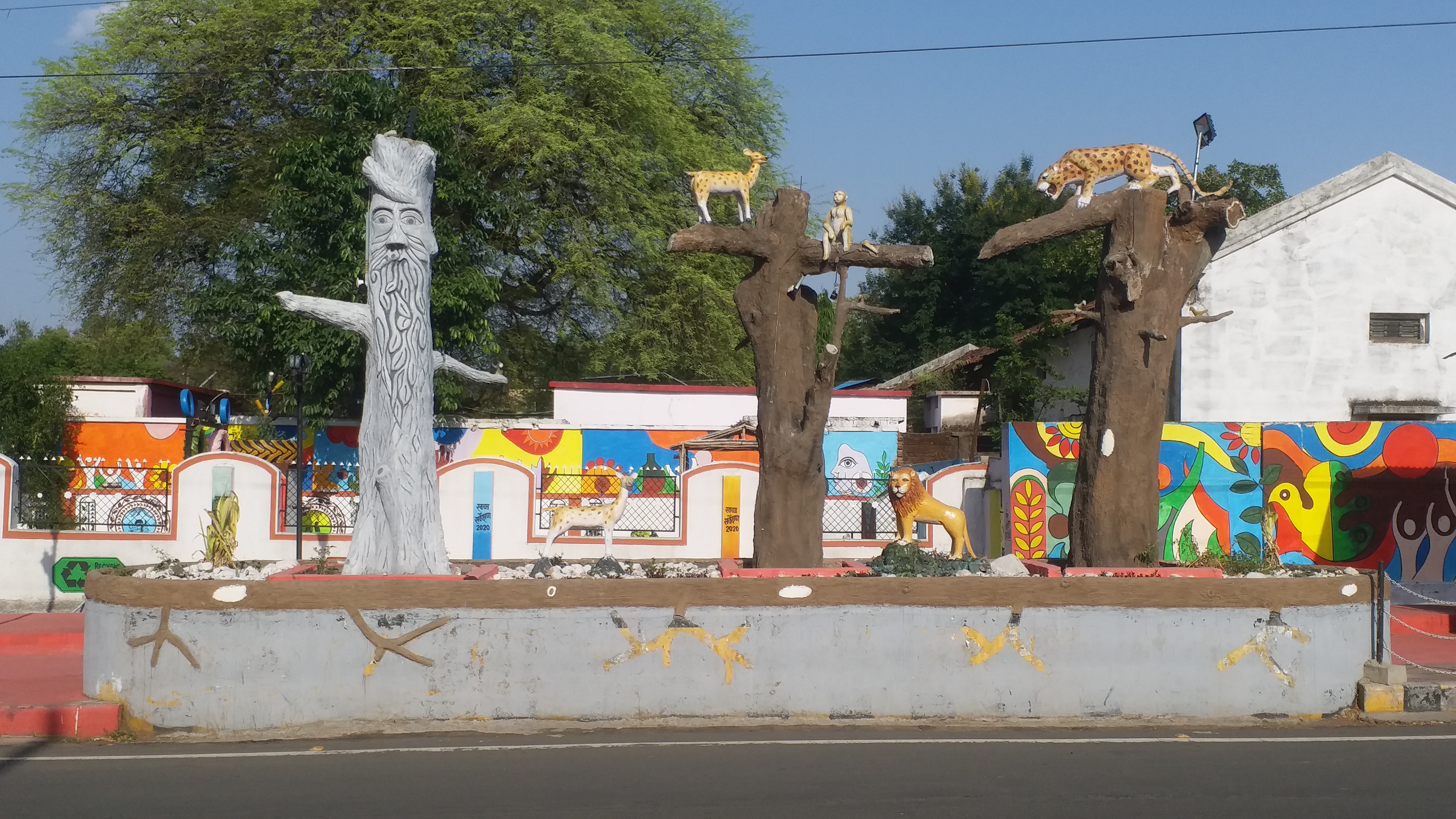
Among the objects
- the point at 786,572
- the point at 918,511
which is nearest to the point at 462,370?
the point at 786,572

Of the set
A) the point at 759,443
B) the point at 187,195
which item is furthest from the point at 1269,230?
the point at 187,195

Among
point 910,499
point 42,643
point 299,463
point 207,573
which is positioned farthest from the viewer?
point 299,463

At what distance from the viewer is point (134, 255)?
2694 cm

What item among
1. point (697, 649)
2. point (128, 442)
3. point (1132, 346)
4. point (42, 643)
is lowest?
point (42, 643)

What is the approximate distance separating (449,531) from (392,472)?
314 inches

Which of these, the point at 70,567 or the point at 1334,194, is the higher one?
the point at 1334,194

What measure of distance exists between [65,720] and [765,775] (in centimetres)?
513

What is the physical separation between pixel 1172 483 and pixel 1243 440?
1138 mm

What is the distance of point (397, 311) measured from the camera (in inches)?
396

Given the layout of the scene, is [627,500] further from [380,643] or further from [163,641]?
[163,641]

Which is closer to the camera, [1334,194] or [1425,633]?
[1425,633]

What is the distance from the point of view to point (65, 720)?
355 inches

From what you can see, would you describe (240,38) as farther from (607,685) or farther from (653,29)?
(607,685)

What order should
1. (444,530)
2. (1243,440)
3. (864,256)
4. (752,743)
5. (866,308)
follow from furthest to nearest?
1. (1243,440)
2. (444,530)
3. (864,256)
4. (866,308)
5. (752,743)
